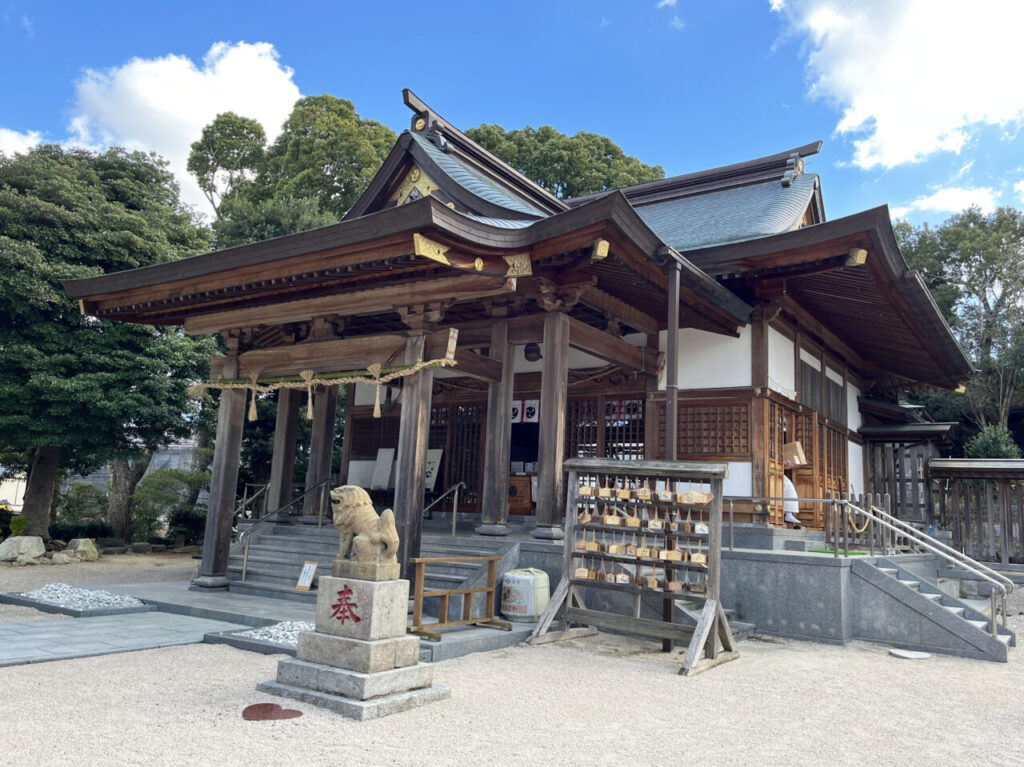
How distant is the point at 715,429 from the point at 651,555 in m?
3.91

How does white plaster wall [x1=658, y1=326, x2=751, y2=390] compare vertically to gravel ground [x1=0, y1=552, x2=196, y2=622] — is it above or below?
above

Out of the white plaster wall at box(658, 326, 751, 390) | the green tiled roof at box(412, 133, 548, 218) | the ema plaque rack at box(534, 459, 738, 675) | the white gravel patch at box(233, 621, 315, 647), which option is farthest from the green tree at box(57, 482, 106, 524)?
the ema plaque rack at box(534, 459, 738, 675)

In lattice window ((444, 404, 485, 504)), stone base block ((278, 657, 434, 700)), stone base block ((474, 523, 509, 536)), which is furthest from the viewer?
lattice window ((444, 404, 485, 504))

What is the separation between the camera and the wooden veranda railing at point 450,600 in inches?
253

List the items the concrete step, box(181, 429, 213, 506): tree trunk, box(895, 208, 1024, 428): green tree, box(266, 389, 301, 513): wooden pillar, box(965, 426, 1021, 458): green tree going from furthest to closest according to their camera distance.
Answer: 1. box(895, 208, 1024, 428): green tree
2. box(181, 429, 213, 506): tree trunk
3. box(965, 426, 1021, 458): green tree
4. box(266, 389, 301, 513): wooden pillar
5. the concrete step

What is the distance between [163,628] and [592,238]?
19.7 ft

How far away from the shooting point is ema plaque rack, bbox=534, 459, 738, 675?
6.66 meters

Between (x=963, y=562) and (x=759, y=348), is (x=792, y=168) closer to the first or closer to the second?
(x=759, y=348)

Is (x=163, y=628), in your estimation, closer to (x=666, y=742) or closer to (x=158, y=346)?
(x=666, y=742)

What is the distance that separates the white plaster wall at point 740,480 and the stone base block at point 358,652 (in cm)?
639

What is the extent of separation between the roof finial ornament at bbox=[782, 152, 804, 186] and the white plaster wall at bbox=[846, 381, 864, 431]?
4.36 m

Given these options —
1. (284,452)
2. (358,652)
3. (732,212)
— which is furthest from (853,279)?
(284,452)

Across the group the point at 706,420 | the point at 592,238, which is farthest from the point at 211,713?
the point at 706,420

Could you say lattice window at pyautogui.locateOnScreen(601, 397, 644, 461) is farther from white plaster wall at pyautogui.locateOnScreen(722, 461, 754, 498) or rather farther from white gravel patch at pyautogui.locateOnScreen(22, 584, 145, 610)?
white gravel patch at pyautogui.locateOnScreen(22, 584, 145, 610)
